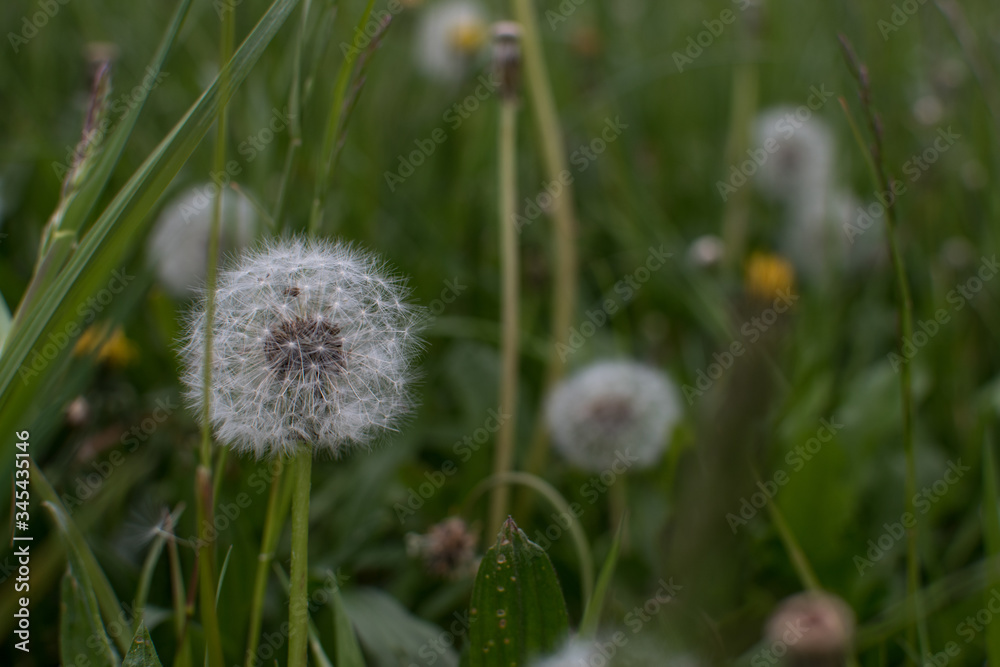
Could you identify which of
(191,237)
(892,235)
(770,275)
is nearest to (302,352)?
(892,235)

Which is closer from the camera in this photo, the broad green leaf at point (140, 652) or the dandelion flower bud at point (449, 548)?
the broad green leaf at point (140, 652)

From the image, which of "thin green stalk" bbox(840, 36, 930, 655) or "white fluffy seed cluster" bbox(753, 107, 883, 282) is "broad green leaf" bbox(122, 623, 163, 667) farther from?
"white fluffy seed cluster" bbox(753, 107, 883, 282)

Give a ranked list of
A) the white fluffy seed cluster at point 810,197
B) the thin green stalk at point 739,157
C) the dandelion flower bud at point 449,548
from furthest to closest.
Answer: the thin green stalk at point 739,157 → the white fluffy seed cluster at point 810,197 → the dandelion flower bud at point 449,548

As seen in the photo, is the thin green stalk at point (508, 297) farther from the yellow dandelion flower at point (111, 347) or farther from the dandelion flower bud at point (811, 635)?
the dandelion flower bud at point (811, 635)

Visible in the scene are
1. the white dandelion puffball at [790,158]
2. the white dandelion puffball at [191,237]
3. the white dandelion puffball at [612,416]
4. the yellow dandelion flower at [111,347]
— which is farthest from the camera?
the white dandelion puffball at [790,158]

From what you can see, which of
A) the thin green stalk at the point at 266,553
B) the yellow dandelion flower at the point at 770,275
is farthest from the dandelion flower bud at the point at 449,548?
the yellow dandelion flower at the point at 770,275

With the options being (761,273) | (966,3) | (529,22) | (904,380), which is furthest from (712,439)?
(966,3)

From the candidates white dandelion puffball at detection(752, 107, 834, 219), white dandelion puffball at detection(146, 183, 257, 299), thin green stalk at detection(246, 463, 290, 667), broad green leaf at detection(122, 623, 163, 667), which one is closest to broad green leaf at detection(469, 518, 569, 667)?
thin green stalk at detection(246, 463, 290, 667)
